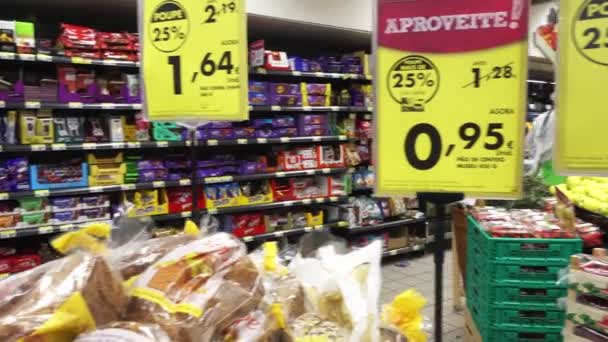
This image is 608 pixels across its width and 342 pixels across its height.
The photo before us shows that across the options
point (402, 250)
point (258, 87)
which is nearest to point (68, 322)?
point (258, 87)

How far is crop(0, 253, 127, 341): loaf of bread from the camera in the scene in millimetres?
866

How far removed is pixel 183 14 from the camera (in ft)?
5.73

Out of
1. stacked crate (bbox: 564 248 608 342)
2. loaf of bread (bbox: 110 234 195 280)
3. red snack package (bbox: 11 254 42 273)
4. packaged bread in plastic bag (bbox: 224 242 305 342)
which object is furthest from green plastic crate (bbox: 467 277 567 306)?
red snack package (bbox: 11 254 42 273)

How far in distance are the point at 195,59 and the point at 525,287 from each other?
1.75m

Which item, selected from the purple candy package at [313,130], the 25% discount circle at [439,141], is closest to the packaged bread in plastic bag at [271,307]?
the 25% discount circle at [439,141]

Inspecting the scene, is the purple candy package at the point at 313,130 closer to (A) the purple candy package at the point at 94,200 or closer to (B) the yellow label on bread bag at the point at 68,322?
(A) the purple candy package at the point at 94,200

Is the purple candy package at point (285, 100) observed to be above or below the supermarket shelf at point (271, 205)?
above

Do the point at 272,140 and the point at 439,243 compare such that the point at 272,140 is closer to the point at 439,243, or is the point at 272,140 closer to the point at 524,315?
the point at 524,315

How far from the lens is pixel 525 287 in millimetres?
2273

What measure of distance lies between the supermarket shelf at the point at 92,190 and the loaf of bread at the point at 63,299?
2827 millimetres

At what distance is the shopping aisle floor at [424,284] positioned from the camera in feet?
12.4

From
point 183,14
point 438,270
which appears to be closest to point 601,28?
point 438,270

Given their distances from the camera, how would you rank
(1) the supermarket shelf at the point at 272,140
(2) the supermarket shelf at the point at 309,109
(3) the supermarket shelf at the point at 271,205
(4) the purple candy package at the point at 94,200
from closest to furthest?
(4) the purple candy package at the point at 94,200 < (1) the supermarket shelf at the point at 272,140 < (3) the supermarket shelf at the point at 271,205 < (2) the supermarket shelf at the point at 309,109

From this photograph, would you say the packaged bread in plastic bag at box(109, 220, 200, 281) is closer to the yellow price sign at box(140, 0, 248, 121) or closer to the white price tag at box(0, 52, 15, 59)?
the yellow price sign at box(140, 0, 248, 121)
